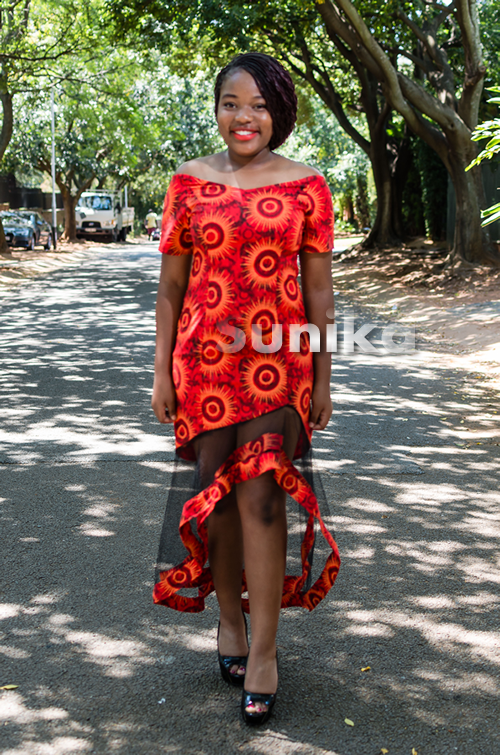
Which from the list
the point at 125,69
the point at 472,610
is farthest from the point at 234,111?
the point at 125,69

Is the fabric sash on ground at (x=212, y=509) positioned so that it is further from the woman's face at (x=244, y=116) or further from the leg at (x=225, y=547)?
the woman's face at (x=244, y=116)

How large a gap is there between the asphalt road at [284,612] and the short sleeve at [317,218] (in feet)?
4.90

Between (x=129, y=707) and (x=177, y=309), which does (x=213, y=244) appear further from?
(x=129, y=707)

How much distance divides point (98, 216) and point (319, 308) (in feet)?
132

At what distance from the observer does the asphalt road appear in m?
2.64

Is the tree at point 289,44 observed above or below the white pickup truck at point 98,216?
above

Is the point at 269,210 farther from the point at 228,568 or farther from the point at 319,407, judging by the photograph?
the point at 228,568

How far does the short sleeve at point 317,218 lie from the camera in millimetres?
2693

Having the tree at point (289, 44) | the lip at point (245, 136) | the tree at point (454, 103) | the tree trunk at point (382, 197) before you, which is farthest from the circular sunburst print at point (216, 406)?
the tree trunk at point (382, 197)

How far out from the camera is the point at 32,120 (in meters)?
34.3

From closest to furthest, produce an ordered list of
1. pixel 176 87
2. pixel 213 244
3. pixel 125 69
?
pixel 213 244, pixel 125 69, pixel 176 87

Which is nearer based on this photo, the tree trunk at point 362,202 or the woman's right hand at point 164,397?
the woman's right hand at point 164,397

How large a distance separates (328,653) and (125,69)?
2520 centimetres

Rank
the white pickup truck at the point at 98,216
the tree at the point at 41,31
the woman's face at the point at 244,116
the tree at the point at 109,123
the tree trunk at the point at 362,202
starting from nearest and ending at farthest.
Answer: the woman's face at the point at 244,116
the tree at the point at 41,31
the tree at the point at 109,123
the white pickup truck at the point at 98,216
the tree trunk at the point at 362,202
